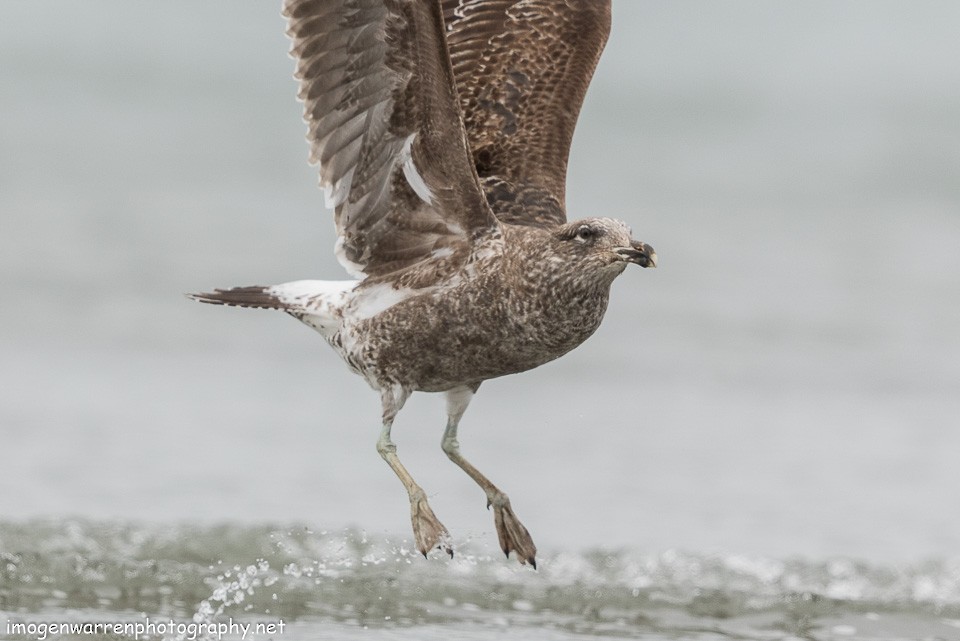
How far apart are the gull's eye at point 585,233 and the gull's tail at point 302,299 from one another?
1.21 meters

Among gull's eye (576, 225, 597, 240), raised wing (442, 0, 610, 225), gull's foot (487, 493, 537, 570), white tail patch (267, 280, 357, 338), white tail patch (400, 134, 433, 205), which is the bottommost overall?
gull's foot (487, 493, 537, 570)

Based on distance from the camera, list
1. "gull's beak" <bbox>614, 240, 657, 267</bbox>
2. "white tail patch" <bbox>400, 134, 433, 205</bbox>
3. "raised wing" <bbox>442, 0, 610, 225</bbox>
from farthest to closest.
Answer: "raised wing" <bbox>442, 0, 610, 225</bbox> < "white tail patch" <bbox>400, 134, 433, 205</bbox> < "gull's beak" <bbox>614, 240, 657, 267</bbox>

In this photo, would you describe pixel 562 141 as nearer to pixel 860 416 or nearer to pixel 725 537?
pixel 725 537

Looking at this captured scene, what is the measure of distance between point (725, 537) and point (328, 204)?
3222mm

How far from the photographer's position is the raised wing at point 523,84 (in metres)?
8.16

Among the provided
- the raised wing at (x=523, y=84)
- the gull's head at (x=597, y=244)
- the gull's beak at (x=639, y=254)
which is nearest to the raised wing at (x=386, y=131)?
the gull's head at (x=597, y=244)

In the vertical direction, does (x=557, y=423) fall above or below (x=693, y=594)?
above

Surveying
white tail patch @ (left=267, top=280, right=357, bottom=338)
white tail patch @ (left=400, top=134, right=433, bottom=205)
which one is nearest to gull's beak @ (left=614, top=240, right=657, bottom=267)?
white tail patch @ (left=400, top=134, right=433, bottom=205)

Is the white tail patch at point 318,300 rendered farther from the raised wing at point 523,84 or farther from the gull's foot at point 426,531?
the gull's foot at point 426,531

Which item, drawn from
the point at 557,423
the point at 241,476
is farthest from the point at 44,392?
the point at 557,423

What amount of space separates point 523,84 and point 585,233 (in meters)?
1.64

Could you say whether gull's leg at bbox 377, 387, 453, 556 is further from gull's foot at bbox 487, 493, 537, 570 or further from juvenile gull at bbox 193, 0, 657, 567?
gull's foot at bbox 487, 493, 537, 570

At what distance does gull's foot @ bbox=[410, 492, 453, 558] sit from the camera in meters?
7.17

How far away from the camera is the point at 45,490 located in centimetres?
961
